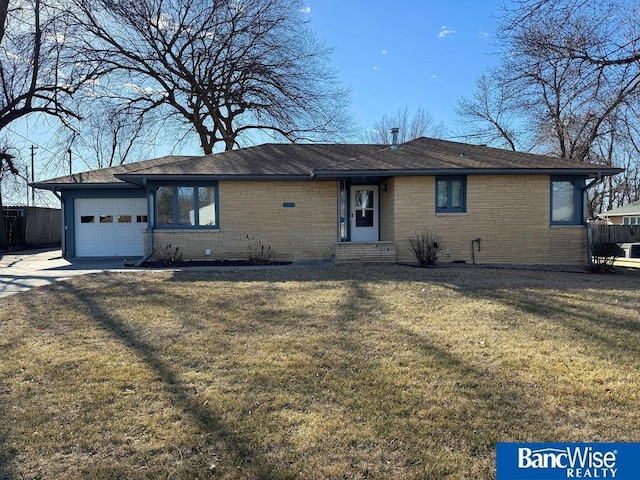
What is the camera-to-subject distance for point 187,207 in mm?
13539

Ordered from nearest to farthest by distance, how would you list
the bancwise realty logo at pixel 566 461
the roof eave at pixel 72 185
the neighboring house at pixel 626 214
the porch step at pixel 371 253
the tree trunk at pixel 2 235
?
the bancwise realty logo at pixel 566 461 < the porch step at pixel 371 253 < the roof eave at pixel 72 185 < the tree trunk at pixel 2 235 < the neighboring house at pixel 626 214

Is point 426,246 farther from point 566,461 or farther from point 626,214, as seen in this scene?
point 626,214

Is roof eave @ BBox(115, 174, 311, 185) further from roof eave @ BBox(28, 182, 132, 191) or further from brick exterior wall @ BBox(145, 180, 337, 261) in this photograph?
roof eave @ BBox(28, 182, 132, 191)

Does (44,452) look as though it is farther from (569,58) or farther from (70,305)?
(569,58)

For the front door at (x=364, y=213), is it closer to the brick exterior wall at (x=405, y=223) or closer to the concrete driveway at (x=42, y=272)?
the brick exterior wall at (x=405, y=223)

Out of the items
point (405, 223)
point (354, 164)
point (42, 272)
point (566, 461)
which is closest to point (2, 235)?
point (42, 272)

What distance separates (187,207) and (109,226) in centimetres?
394

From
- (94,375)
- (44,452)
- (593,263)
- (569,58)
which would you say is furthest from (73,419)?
(569,58)

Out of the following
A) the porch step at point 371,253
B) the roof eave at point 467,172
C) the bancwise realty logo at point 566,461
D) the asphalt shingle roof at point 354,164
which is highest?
the asphalt shingle roof at point 354,164

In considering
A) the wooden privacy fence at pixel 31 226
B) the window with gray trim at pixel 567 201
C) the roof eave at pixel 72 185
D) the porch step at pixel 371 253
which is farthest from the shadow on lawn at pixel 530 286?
the wooden privacy fence at pixel 31 226

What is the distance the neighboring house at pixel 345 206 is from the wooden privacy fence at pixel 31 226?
8200 mm

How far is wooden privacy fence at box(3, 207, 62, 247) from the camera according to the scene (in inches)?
826

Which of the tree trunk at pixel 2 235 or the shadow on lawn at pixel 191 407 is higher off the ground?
the tree trunk at pixel 2 235

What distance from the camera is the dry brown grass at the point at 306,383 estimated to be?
2615 mm
